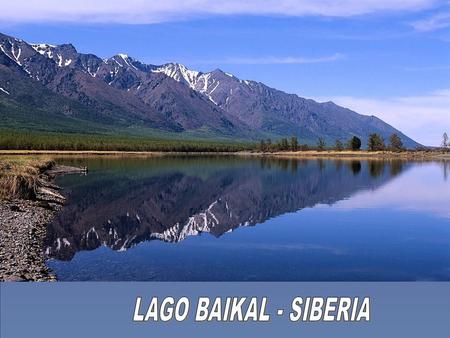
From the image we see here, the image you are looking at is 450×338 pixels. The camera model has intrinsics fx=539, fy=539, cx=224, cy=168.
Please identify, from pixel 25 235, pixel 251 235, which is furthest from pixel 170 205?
pixel 25 235

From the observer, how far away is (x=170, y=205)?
7262 centimetres

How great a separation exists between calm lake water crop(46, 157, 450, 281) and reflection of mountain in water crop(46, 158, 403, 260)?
15cm

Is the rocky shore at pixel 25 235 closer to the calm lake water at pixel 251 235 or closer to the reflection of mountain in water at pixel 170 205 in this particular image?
the calm lake water at pixel 251 235

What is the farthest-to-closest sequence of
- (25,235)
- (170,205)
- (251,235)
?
(170,205) → (251,235) → (25,235)

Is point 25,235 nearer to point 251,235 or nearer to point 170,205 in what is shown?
point 251,235

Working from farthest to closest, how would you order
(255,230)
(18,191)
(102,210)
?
(102,210)
(18,191)
(255,230)

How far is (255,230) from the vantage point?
52.0 m

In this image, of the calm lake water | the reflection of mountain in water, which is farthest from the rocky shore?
the reflection of mountain in water

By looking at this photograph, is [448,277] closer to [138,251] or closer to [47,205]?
[138,251]

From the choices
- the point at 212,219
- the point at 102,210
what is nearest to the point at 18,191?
the point at 102,210

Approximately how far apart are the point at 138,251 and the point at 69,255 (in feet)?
17.2

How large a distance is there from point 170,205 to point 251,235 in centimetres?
2539

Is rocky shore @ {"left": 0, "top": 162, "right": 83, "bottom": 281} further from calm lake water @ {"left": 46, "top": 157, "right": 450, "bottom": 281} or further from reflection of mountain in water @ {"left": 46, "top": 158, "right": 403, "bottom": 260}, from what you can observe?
reflection of mountain in water @ {"left": 46, "top": 158, "right": 403, "bottom": 260}

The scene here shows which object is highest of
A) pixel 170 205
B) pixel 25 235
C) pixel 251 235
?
pixel 25 235
